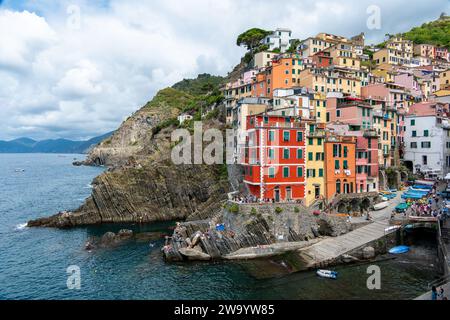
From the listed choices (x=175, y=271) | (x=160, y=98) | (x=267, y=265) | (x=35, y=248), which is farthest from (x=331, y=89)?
(x=160, y=98)

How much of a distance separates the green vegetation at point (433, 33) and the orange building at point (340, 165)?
99.7m

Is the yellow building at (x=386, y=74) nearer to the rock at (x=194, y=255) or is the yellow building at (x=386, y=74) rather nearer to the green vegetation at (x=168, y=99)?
the rock at (x=194, y=255)

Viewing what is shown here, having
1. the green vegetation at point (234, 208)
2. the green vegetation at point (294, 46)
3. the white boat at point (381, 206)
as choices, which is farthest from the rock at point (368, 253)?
the green vegetation at point (294, 46)

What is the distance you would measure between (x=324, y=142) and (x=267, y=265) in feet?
67.3

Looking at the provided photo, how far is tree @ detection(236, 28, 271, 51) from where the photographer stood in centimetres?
10425

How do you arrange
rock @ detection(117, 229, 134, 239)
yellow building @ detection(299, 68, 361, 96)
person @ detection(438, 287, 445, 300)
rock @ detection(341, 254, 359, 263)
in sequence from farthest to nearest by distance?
yellow building @ detection(299, 68, 361, 96) → rock @ detection(117, 229, 134, 239) → rock @ detection(341, 254, 359, 263) → person @ detection(438, 287, 445, 300)

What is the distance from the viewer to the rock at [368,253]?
3575 cm

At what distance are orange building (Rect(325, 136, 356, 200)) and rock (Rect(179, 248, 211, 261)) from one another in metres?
20.3

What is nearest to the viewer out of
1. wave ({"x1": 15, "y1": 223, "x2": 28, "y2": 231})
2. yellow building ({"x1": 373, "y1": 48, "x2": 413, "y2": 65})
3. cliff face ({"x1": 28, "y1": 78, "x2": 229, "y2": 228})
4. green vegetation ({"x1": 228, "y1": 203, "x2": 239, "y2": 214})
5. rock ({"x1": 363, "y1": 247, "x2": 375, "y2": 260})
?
rock ({"x1": 363, "y1": 247, "x2": 375, "y2": 260})

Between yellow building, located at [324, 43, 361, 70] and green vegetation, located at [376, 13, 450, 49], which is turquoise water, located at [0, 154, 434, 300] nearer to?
yellow building, located at [324, 43, 361, 70]

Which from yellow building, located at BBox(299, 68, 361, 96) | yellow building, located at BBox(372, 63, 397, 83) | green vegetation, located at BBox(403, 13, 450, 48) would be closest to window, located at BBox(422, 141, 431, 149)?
yellow building, located at BBox(299, 68, 361, 96)

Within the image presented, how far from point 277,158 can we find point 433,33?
406 feet
